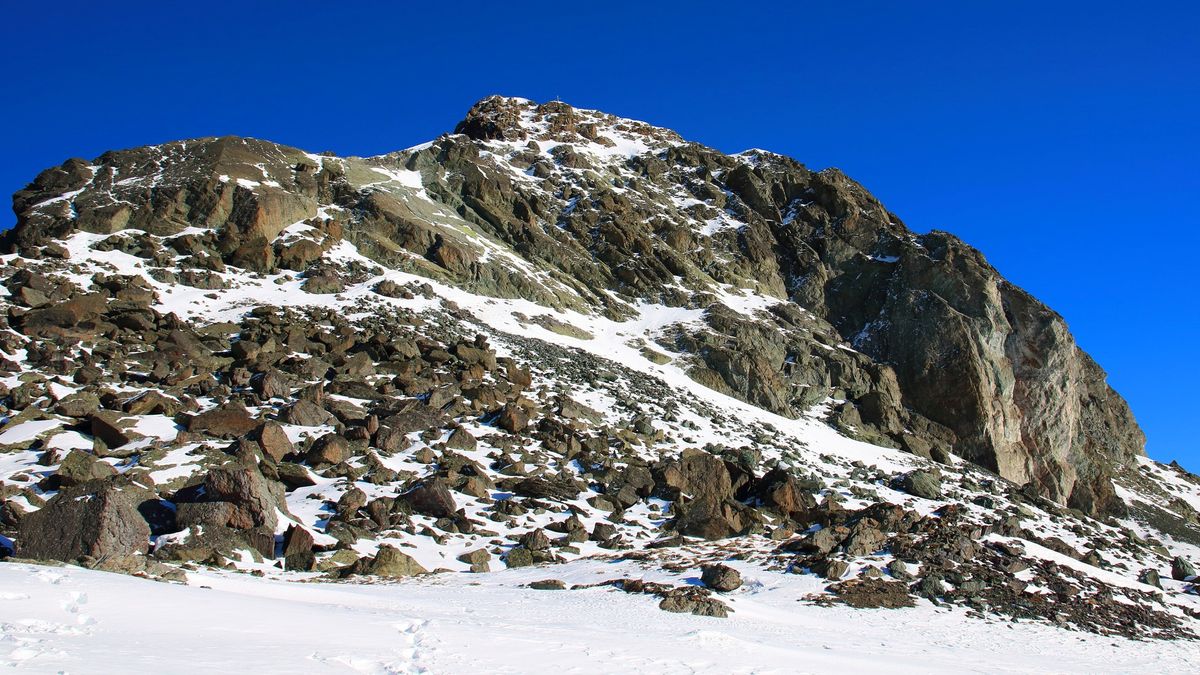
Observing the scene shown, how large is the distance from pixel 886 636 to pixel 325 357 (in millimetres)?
25943

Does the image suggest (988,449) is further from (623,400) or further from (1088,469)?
(623,400)

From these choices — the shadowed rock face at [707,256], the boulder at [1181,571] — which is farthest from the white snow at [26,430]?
the boulder at [1181,571]

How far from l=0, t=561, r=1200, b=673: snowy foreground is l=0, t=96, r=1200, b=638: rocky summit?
4.03 ft

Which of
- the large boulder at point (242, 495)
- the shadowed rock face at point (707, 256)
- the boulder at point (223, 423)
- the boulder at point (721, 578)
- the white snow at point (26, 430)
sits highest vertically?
the shadowed rock face at point (707, 256)

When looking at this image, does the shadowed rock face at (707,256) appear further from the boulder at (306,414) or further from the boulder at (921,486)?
the boulder at (306,414)

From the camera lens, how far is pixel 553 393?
119 feet

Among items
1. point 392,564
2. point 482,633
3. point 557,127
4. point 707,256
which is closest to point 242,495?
point 392,564

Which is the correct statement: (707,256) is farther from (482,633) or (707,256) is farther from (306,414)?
(482,633)

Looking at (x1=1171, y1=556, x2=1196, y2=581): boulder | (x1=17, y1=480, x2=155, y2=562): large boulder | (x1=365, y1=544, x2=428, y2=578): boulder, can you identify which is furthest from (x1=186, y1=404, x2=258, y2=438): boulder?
(x1=1171, y1=556, x2=1196, y2=581): boulder

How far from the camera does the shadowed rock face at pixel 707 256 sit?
46.8m

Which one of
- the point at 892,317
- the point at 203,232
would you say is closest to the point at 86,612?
the point at 203,232

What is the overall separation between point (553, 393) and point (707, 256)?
39.9 meters

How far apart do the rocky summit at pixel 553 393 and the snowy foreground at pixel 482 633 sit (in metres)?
1.23

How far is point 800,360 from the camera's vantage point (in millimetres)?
56750
